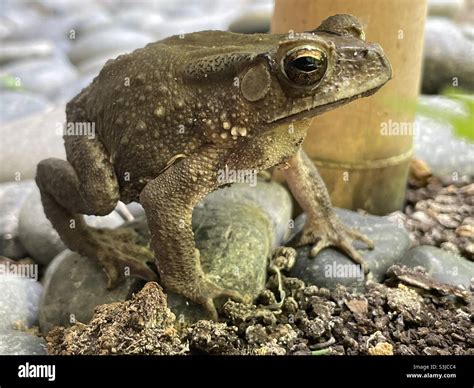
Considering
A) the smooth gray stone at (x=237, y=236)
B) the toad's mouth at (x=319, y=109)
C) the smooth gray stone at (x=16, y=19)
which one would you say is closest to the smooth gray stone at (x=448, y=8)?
the smooth gray stone at (x=237, y=236)

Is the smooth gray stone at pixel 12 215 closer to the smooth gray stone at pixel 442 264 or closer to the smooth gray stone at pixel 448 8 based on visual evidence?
the smooth gray stone at pixel 442 264

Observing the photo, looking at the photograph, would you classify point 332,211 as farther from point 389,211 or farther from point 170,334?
point 170,334

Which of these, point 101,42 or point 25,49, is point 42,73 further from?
point 101,42

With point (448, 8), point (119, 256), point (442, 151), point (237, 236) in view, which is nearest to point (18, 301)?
point (119, 256)

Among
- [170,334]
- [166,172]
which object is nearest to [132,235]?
[166,172]
